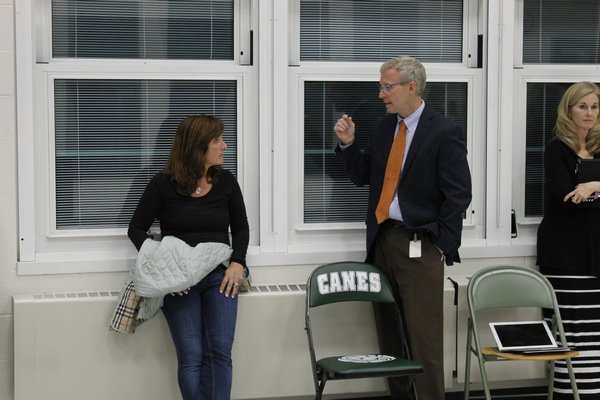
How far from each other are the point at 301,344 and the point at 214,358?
0.55 meters

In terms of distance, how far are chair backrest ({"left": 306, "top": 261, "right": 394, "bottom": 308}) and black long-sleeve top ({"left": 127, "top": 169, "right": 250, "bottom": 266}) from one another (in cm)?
36

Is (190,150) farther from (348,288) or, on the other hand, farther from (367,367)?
(367,367)

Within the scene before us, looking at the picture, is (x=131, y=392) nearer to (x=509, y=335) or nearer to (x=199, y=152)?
(x=199, y=152)

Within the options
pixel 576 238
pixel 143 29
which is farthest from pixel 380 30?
Result: pixel 576 238

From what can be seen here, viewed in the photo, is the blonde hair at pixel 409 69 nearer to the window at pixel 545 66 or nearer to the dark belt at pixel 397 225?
the dark belt at pixel 397 225

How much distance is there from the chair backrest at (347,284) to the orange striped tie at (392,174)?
26 centimetres

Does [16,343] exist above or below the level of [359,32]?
below

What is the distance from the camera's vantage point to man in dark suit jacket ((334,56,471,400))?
4207 millimetres

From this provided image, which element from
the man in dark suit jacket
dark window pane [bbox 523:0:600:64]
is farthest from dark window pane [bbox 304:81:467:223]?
dark window pane [bbox 523:0:600:64]

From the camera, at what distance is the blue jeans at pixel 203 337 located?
4055mm

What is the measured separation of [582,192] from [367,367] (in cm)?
146

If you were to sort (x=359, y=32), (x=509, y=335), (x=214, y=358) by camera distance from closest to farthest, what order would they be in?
1. (x=214, y=358)
2. (x=509, y=335)
3. (x=359, y=32)

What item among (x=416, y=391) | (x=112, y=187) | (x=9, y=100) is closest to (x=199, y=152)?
(x=112, y=187)

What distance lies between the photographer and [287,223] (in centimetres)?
463
